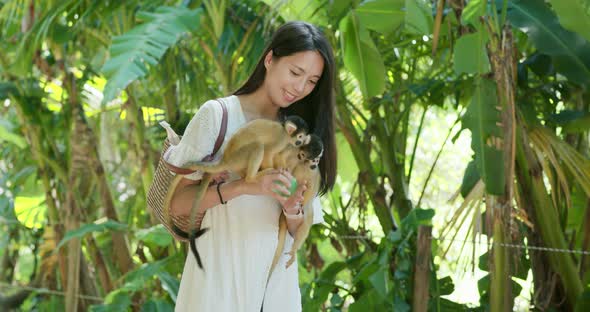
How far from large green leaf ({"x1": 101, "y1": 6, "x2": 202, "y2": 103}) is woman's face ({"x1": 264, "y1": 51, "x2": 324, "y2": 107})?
3.72 feet

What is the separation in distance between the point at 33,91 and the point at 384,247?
7.14ft

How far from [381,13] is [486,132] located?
23.0 inches

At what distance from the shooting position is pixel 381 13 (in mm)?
2779

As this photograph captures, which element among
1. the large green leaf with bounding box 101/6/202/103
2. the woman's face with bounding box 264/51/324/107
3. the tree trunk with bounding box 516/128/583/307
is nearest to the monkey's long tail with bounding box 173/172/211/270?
the woman's face with bounding box 264/51/324/107

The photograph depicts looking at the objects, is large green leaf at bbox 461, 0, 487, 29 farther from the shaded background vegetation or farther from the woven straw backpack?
the woven straw backpack

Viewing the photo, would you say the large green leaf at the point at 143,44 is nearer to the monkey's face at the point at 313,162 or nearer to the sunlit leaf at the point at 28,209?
the monkey's face at the point at 313,162

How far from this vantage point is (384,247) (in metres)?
3.40

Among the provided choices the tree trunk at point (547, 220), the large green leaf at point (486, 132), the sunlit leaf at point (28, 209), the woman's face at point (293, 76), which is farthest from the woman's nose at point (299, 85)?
the sunlit leaf at point (28, 209)

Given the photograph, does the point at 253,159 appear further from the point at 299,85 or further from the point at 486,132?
the point at 486,132

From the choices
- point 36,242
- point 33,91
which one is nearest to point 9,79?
point 33,91

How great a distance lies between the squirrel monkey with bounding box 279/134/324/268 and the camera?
168cm

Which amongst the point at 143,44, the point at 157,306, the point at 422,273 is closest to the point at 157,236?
the point at 157,306

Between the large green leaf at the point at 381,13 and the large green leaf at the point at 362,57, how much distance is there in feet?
0.10

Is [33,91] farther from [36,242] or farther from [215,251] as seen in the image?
[215,251]
